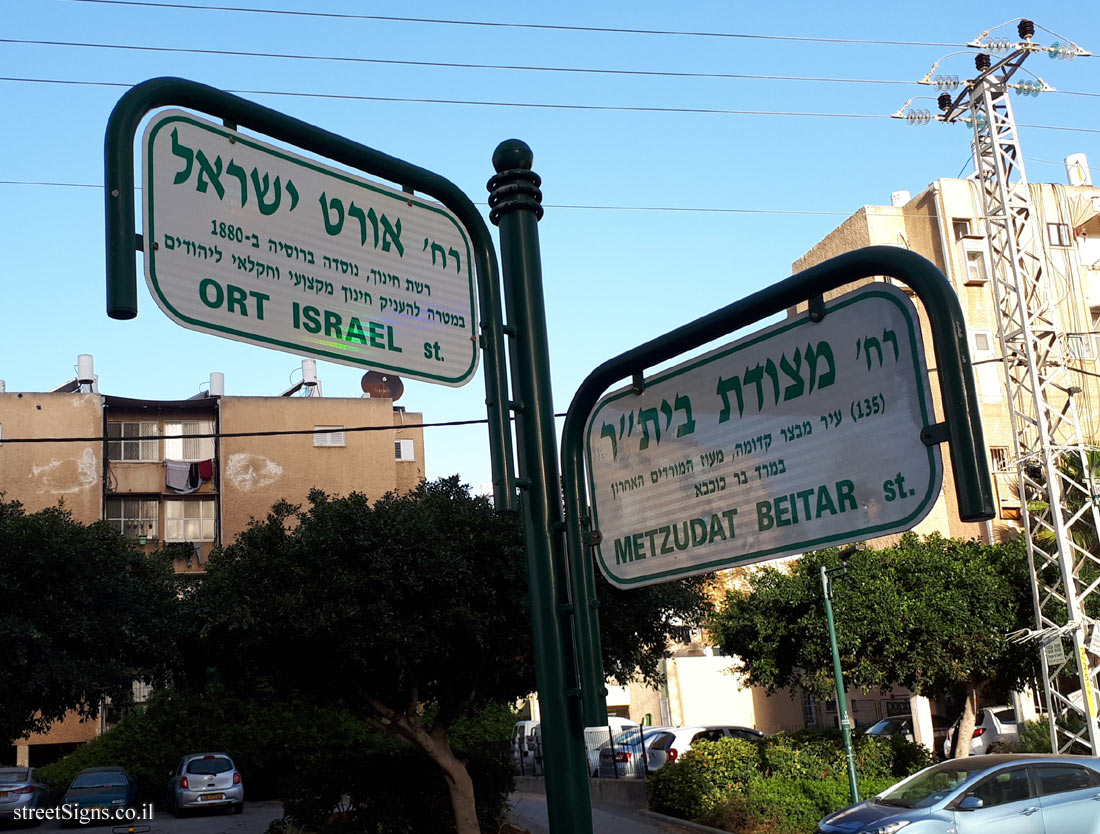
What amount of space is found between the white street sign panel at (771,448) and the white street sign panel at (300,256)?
0.53m

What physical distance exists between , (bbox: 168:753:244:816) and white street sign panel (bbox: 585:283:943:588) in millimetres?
28057

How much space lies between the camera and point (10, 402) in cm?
4212

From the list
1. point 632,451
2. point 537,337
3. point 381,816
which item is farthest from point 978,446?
point 381,816

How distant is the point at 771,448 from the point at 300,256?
122cm

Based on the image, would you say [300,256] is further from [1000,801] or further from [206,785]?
[206,785]

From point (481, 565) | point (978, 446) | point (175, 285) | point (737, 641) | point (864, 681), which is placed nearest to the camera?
point (978, 446)

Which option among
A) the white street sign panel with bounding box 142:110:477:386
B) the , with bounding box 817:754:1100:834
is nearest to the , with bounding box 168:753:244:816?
the , with bounding box 817:754:1100:834

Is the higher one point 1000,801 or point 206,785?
point 206,785

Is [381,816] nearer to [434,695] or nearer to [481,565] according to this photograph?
[434,695]

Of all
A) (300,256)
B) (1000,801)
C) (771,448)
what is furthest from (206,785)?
(771,448)

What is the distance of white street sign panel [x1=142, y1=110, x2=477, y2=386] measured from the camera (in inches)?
101

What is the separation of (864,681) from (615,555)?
24150 millimetres

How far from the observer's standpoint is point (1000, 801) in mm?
13977

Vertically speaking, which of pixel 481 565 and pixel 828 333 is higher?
pixel 481 565
